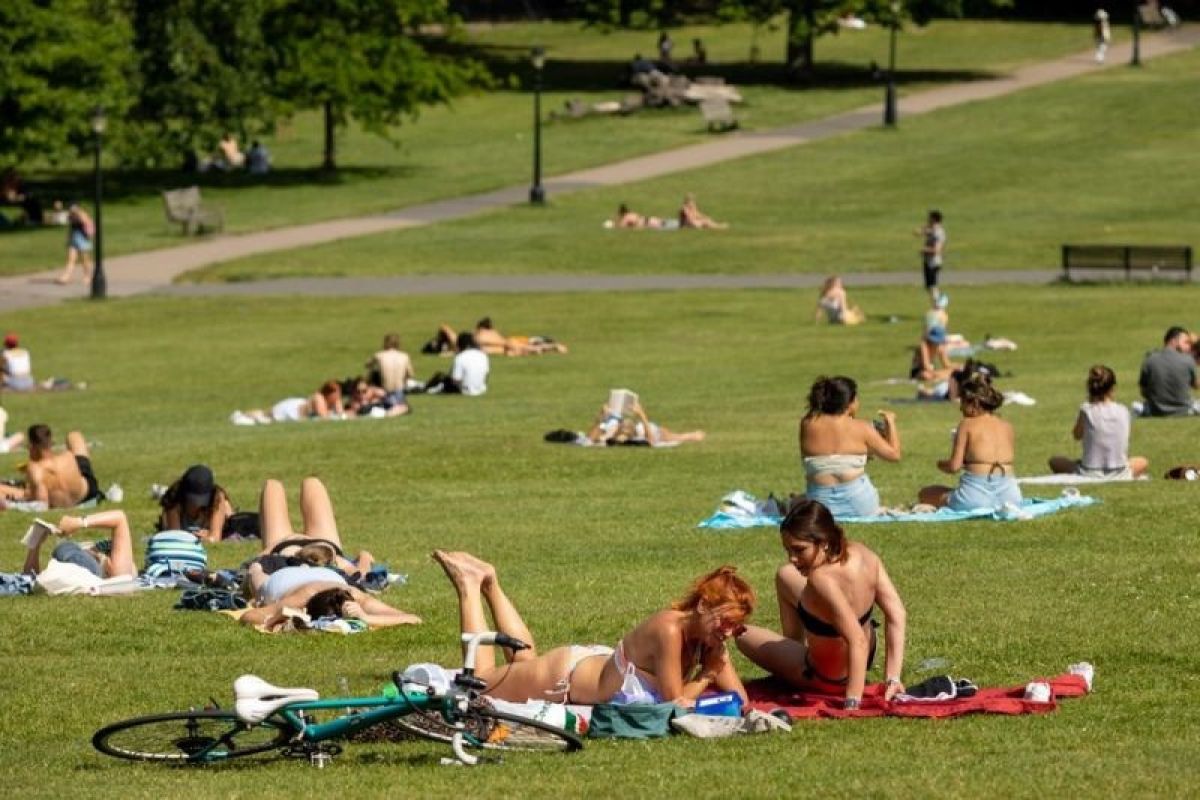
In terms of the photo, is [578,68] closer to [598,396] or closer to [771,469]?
[598,396]

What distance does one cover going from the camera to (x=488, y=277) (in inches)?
2010

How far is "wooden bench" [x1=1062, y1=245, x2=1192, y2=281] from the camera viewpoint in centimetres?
4653

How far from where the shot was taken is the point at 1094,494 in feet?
68.3

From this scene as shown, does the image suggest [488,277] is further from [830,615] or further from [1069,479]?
[830,615]

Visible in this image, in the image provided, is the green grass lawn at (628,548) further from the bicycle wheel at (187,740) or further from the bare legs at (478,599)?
the bare legs at (478,599)

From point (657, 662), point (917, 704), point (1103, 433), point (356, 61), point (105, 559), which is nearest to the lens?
point (657, 662)

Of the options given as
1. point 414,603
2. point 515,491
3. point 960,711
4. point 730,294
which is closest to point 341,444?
point 515,491

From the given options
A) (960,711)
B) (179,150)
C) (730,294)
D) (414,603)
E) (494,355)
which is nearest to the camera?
(960,711)

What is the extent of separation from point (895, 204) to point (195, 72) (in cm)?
1836

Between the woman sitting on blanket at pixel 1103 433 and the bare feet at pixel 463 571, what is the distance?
956 centimetres

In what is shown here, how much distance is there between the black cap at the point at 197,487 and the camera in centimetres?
1959

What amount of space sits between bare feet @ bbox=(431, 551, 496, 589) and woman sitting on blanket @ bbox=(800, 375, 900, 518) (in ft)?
17.9

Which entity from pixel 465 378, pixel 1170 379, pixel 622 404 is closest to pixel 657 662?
pixel 622 404

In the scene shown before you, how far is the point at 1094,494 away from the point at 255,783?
1136 centimetres
